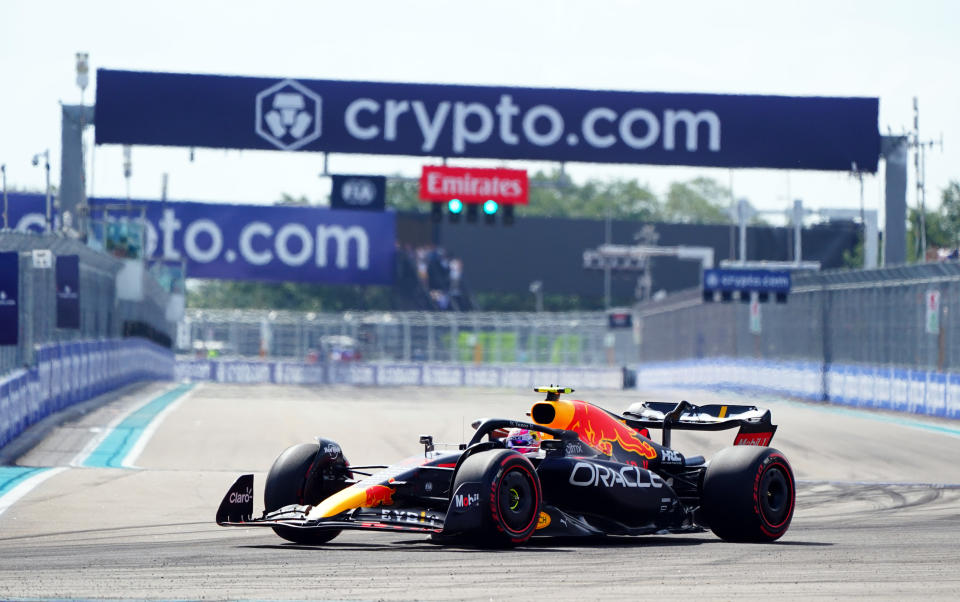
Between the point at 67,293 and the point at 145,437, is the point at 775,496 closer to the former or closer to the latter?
the point at 145,437

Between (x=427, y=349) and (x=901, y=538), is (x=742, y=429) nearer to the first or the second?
(x=901, y=538)

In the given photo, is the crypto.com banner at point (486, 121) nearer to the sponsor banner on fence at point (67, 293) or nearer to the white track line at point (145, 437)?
the white track line at point (145, 437)

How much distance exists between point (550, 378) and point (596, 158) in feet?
72.9

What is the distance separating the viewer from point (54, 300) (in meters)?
20.6

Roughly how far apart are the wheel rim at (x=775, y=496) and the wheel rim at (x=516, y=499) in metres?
1.68

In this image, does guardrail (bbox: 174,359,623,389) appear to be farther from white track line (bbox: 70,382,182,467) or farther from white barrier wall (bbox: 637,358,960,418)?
white track line (bbox: 70,382,182,467)

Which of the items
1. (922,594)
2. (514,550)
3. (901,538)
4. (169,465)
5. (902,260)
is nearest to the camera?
(922,594)

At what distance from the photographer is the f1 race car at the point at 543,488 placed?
29.7 feet

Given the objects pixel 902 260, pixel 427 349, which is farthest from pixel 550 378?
pixel 902 260

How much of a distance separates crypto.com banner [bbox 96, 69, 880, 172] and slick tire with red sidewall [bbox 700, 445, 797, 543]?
20.3 metres

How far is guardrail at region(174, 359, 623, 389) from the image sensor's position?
49.0 m

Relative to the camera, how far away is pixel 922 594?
7344 mm

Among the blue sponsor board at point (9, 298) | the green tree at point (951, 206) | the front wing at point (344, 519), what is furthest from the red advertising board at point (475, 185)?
the green tree at point (951, 206)

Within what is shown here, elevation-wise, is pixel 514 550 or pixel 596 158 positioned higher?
pixel 596 158
